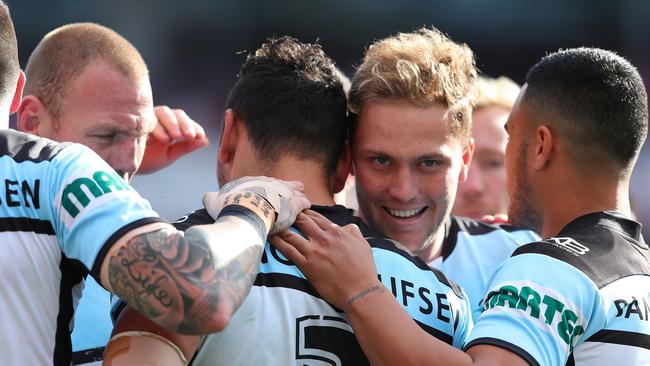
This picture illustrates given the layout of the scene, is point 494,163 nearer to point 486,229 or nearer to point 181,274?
point 486,229

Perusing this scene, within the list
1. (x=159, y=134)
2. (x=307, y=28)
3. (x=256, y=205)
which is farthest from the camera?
(x=307, y=28)

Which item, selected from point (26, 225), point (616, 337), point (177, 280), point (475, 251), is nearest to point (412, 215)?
point (475, 251)

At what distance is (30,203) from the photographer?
8.10 ft

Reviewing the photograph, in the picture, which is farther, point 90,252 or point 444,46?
point 444,46

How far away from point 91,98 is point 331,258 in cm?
147

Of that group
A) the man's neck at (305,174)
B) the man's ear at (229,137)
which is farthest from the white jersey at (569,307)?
the man's ear at (229,137)

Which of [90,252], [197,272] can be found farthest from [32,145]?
[197,272]

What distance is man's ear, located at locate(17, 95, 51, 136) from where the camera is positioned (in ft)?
12.1

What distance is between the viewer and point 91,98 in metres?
3.67

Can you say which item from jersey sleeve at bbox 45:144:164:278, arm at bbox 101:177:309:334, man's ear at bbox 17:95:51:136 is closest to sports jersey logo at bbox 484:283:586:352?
arm at bbox 101:177:309:334

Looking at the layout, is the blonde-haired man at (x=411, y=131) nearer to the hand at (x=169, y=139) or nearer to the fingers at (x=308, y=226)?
the fingers at (x=308, y=226)

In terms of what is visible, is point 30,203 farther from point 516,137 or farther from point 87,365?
point 516,137

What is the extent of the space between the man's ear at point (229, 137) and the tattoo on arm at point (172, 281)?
0.81 metres

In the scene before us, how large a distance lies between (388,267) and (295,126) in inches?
22.5
